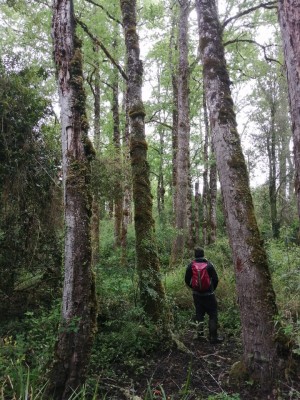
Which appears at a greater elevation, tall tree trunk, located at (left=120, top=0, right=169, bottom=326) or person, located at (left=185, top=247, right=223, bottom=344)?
tall tree trunk, located at (left=120, top=0, right=169, bottom=326)

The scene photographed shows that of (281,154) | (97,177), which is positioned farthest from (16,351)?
(281,154)

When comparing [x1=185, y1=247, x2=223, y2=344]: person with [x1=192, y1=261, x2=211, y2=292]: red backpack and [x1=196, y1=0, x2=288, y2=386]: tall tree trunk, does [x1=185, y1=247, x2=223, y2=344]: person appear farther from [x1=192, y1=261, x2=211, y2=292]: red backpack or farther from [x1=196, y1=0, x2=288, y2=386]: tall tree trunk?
[x1=196, y1=0, x2=288, y2=386]: tall tree trunk

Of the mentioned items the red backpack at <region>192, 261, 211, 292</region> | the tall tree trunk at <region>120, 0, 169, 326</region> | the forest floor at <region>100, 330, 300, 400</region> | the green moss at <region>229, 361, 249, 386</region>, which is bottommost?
the forest floor at <region>100, 330, 300, 400</region>

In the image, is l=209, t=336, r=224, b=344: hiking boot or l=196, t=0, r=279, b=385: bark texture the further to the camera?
l=209, t=336, r=224, b=344: hiking boot

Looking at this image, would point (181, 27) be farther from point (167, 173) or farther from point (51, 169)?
point (167, 173)

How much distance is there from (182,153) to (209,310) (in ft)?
20.7

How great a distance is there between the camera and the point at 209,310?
23.3 ft

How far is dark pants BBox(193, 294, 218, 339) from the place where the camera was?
6875mm

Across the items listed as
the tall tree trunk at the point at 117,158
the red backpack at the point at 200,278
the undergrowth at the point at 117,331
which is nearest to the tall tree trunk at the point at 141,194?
the undergrowth at the point at 117,331

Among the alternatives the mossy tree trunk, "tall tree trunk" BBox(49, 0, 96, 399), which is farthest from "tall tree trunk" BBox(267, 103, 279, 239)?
"tall tree trunk" BBox(49, 0, 96, 399)

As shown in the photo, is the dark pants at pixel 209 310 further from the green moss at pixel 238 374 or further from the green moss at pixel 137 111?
the green moss at pixel 137 111

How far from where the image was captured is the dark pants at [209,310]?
688 centimetres

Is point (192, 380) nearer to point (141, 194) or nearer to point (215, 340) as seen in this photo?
point (215, 340)

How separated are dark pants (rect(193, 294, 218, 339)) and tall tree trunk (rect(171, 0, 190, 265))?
435 centimetres
